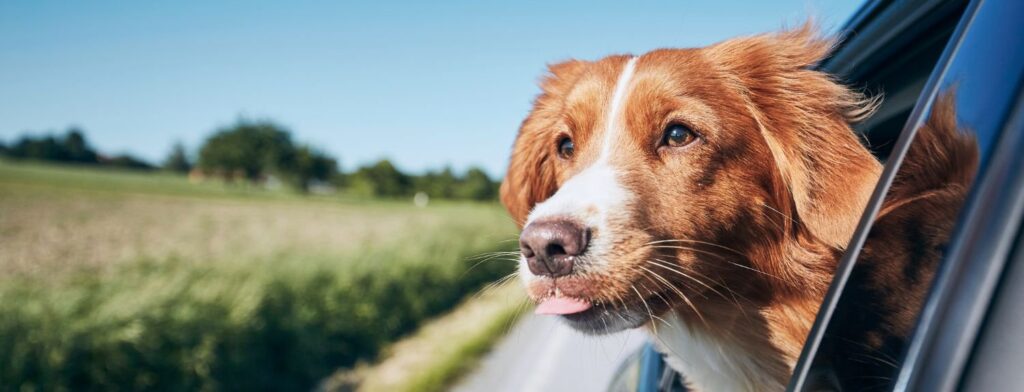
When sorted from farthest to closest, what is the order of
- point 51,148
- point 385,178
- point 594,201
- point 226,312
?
point 51,148, point 385,178, point 226,312, point 594,201

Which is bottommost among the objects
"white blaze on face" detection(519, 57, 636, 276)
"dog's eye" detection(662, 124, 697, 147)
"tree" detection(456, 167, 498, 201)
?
"tree" detection(456, 167, 498, 201)

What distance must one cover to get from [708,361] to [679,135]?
2.38 ft

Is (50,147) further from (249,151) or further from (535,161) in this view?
(535,161)

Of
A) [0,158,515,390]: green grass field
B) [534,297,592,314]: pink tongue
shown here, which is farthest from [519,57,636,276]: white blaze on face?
[0,158,515,390]: green grass field

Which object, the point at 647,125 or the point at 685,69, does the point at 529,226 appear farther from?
the point at 685,69

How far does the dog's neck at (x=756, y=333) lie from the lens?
6.06ft

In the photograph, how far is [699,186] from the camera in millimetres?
2010

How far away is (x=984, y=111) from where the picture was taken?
89 centimetres

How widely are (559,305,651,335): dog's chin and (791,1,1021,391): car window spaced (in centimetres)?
68

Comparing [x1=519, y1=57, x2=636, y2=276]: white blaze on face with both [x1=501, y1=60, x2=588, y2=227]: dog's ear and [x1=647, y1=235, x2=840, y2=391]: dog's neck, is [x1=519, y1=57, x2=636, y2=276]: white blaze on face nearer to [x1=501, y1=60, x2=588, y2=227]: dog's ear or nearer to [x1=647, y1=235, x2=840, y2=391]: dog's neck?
[x1=647, y1=235, x2=840, y2=391]: dog's neck

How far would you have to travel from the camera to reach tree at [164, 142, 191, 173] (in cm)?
12762

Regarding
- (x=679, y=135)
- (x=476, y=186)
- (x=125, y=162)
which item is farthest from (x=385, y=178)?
(x=125, y=162)

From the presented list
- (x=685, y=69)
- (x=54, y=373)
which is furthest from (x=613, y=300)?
(x=54, y=373)

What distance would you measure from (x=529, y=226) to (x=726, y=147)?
770 mm
